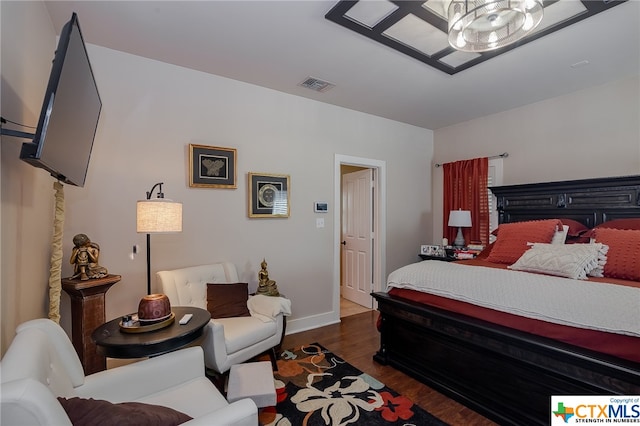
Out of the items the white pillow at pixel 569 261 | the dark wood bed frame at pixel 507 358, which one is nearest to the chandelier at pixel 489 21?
the white pillow at pixel 569 261

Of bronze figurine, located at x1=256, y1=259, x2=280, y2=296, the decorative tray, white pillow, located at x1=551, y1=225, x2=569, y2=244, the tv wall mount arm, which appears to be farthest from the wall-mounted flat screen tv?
white pillow, located at x1=551, y1=225, x2=569, y2=244

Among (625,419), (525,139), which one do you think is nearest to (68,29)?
(625,419)

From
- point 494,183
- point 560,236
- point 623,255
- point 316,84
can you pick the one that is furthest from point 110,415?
point 494,183

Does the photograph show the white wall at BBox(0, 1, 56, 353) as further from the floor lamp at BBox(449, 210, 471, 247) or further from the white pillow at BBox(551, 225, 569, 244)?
the floor lamp at BBox(449, 210, 471, 247)

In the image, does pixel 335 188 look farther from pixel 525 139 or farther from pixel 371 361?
pixel 525 139

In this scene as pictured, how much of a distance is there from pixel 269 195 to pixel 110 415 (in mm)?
2532

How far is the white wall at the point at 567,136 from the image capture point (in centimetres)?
305

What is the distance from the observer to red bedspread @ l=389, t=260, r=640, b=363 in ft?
4.97

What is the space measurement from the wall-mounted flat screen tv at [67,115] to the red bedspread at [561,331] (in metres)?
2.49

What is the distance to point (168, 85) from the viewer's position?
2744 mm

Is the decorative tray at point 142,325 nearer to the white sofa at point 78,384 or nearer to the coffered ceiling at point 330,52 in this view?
the white sofa at point 78,384

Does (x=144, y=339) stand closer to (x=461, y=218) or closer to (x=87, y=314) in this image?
(x=87, y=314)

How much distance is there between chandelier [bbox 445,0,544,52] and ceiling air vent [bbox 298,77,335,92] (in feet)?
4.56

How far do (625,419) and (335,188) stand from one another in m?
2.99
